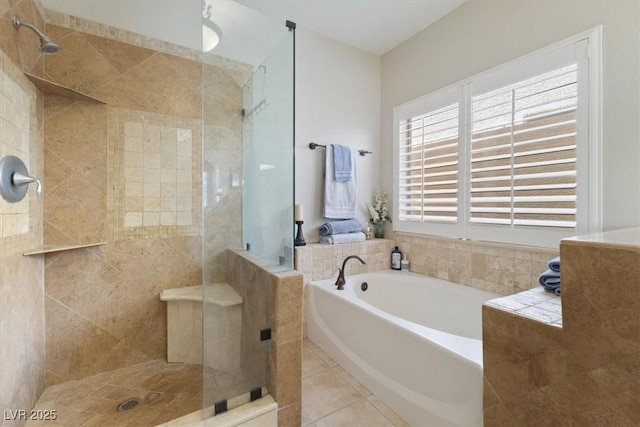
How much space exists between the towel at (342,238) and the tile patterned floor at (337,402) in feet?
3.28

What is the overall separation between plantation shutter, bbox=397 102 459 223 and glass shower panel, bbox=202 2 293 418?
58.9 inches

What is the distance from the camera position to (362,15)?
233cm

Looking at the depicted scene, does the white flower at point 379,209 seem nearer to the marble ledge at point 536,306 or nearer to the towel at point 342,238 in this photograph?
the towel at point 342,238

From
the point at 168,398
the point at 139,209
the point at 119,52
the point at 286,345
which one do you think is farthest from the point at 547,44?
the point at 168,398

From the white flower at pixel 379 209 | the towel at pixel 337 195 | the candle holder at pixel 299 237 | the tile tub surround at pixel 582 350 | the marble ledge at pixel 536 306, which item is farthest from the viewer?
the white flower at pixel 379 209

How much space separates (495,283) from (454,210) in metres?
0.64

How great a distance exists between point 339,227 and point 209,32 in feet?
5.77

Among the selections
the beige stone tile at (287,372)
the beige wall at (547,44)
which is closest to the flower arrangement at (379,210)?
the beige wall at (547,44)

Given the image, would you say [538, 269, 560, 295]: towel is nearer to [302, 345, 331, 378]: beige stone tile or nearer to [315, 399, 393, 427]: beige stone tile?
[315, 399, 393, 427]: beige stone tile

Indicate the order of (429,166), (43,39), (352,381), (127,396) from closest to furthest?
(43,39), (127,396), (352,381), (429,166)

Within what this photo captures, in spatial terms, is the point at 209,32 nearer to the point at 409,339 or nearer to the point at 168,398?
the point at 409,339

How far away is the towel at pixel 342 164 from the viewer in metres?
2.59

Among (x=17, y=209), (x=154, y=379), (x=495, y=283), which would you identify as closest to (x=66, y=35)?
(x=17, y=209)

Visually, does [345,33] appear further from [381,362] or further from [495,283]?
[381,362]
